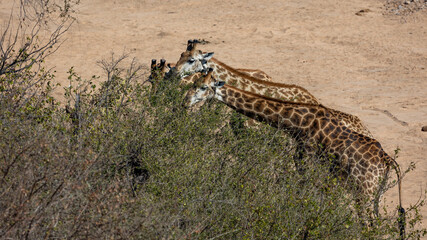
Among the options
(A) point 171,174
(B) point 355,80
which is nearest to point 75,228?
(A) point 171,174

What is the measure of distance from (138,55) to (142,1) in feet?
21.0

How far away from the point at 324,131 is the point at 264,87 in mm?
1977

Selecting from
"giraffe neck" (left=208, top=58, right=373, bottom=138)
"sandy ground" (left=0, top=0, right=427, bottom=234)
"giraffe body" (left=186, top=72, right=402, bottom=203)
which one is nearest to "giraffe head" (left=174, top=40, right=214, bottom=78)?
"giraffe neck" (left=208, top=58, right=373, bottom=138)

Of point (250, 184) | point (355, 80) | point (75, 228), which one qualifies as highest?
point (75, 228)

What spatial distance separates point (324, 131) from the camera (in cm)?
768

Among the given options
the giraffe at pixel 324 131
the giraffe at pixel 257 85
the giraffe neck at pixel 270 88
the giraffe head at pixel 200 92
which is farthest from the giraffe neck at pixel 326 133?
the giraffe at pixel 257 85

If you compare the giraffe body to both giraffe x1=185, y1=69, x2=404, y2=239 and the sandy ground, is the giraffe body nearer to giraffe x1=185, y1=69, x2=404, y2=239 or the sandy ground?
giraffe x1=185, y1=69, x2=404, y2=239

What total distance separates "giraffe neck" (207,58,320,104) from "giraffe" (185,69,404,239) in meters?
1.14

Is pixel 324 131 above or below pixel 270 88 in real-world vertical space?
below

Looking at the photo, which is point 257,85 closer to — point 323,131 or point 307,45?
point 323,131

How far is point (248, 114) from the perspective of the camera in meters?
8.12

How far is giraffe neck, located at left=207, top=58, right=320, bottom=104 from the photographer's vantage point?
9.24 m

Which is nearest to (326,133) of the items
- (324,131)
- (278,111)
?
(324,131)

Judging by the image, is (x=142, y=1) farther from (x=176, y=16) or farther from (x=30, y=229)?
(x=30, y=229)
